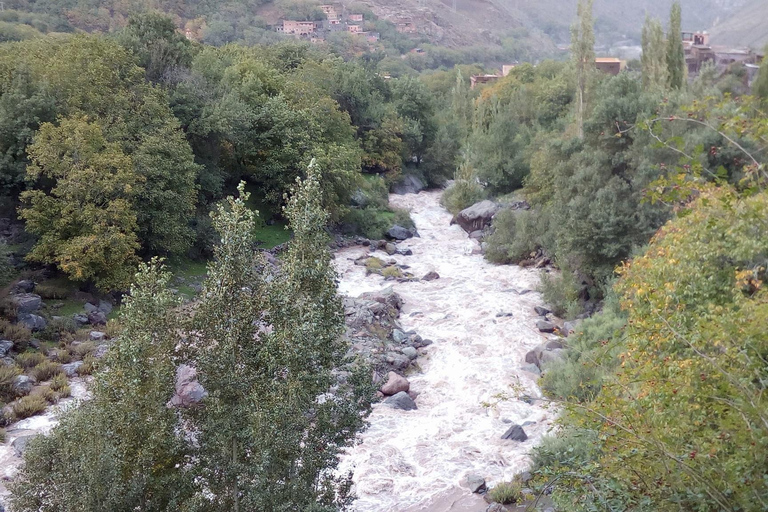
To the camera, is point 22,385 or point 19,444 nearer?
point 19,444

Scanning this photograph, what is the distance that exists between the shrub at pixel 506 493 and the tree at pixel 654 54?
26634 mm

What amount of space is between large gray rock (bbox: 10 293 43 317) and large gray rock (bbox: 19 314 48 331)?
0.54ft

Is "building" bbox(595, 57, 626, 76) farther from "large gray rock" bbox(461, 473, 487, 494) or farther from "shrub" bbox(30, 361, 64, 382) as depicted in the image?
"shrub" bbox(30, 361, 64, 382)

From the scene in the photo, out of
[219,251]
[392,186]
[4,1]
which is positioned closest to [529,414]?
[219,251]

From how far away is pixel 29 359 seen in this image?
15.9 meters

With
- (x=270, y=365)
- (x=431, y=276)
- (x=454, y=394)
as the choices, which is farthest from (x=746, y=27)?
(x=270, y=365)

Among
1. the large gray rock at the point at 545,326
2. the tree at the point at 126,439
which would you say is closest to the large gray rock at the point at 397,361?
the large gray rock at the point at 545,326

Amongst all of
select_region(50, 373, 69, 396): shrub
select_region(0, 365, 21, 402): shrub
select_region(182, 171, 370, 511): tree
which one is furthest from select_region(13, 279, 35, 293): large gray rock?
select_region(182, 171, 370, 511): tree

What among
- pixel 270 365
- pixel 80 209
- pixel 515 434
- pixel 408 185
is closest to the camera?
pixel 270 365

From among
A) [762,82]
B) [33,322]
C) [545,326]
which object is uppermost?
[762,82]

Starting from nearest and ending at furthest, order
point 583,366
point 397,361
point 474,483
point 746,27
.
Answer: point 474,483 < point 583,366 < point 397,361 < point 746,27

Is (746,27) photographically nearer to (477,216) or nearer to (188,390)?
(477,216)

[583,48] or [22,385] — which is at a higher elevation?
[583,48]

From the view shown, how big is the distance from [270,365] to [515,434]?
8263 millimetres
